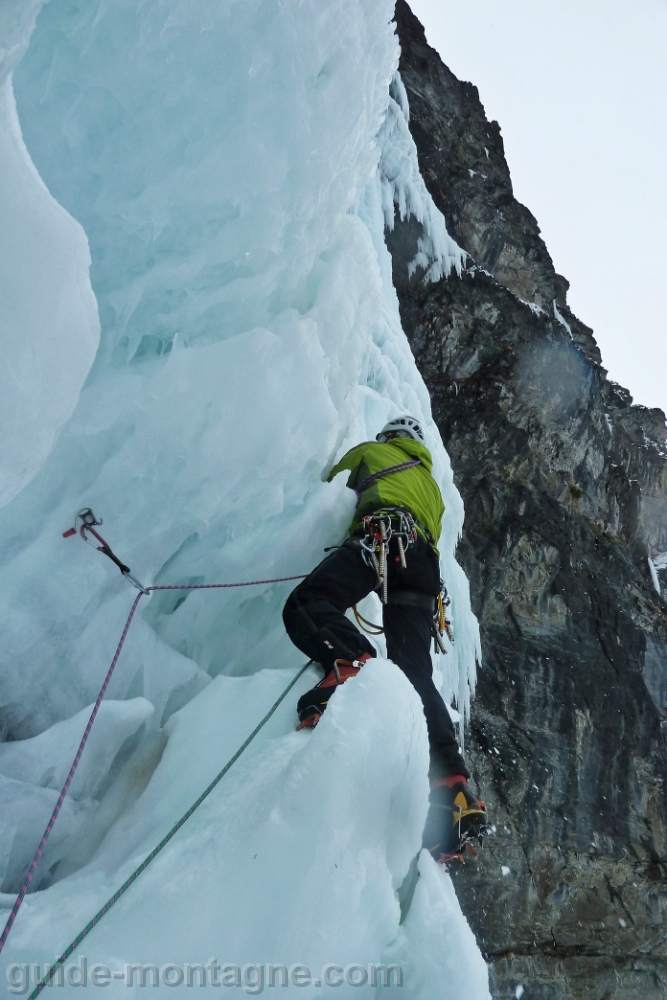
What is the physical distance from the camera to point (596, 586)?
427 inches

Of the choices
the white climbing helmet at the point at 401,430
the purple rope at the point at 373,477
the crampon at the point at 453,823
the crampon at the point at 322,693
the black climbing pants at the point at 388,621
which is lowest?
the crampon at the point at 453,823

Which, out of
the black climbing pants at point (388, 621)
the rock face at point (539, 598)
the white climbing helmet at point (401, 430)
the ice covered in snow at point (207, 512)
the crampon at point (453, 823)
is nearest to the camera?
the ice covered in snow at point (207, 512)

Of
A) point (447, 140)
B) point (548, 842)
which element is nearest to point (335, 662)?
point (548, 842)

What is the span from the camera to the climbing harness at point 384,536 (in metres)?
2.72

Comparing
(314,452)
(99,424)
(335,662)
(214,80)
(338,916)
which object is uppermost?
Answer: (214,80)

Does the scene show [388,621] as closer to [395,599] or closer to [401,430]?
[395,599]

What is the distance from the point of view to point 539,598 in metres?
10.2

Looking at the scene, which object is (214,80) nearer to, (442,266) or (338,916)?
(338,916)

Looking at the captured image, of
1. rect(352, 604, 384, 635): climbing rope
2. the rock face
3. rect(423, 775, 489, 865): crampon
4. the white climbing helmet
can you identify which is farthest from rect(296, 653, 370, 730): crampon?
the rock face

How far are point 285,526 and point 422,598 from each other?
24.8 inches

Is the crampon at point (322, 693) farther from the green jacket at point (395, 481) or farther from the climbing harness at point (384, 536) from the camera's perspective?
the green jacket at point (395, 481)

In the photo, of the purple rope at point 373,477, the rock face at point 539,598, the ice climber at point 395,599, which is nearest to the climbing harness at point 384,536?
the ice climber at point 395,599

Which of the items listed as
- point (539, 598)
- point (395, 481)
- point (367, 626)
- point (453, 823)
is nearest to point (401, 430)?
point (395, 481)

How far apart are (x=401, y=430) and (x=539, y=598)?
23.7ft
